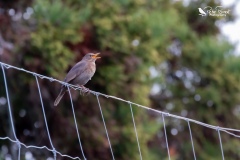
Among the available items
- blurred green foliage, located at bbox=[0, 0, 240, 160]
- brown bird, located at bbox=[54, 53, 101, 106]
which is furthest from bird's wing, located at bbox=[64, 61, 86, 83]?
blurred green foliage, located at bbox=[0, 0, 240, 160]

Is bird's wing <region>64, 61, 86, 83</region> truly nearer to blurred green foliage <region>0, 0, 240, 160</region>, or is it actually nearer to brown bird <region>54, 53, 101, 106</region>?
brown bird <region>54, 53, 101, 106</region>

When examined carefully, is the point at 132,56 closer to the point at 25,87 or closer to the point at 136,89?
the point at 136,89

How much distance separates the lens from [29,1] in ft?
45.0

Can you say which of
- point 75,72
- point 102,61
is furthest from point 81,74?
point 102,61

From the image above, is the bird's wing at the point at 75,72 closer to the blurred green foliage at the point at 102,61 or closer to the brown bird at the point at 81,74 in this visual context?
the brown bird at the point at 81,74

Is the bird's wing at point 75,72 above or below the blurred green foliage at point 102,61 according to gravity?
below

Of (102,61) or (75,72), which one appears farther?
(102,61)

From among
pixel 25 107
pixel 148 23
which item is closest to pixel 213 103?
pixel 148 23

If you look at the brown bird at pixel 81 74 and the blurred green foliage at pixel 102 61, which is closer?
the brown bird at pixel 81 74

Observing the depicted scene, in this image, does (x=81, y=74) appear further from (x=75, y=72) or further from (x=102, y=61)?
(x=102, y=61)

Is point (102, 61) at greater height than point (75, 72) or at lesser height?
greater

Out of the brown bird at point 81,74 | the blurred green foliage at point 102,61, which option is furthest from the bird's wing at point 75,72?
the blurred green foliage at point 102,61

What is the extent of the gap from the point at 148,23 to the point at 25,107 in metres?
2.30

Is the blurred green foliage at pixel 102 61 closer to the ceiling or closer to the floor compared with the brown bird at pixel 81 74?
closer to the ceiling
